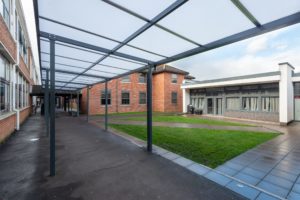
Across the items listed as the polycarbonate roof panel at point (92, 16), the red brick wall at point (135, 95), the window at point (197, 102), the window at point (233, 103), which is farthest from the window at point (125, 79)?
the polycarbonate roof panel at point (92, 16)

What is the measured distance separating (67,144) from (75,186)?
3.21 m

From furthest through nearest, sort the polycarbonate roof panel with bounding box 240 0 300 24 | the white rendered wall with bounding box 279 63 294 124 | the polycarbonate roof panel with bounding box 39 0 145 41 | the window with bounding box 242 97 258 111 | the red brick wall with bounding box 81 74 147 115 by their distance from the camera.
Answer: the red brick wall with bounding box 81 74 147 115 → the window with bounding box 242 97 258 111 → the white rendered wall with bounding box 279 63 294 124 → the polycarbonate roof panel with bounding box 39 0 145 41 → the polycarbonate roof panel with bounding box 240 0 300 24

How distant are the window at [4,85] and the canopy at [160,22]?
3.88 metres

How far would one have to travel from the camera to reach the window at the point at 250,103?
1273cm

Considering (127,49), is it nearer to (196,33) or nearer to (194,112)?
(196,33)

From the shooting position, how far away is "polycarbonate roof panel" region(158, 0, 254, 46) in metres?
2.16

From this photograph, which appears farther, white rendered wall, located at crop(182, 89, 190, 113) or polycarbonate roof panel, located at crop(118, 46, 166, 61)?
white rendered wall, located at crop(182, 89, 190, 113)

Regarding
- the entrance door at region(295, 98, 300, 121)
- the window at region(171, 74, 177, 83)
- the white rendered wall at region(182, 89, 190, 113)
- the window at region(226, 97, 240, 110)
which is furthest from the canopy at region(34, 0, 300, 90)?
the window at region(171, 74, 177, 83)

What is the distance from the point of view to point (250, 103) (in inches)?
512

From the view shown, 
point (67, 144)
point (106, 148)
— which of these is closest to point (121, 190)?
point (106, 148)

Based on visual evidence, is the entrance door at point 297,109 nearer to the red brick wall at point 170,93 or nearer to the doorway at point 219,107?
the doorway at point 219,107

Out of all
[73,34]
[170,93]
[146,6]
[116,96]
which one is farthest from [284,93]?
[116,96]

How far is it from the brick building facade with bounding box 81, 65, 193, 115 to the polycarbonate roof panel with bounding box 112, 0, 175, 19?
50.1ft

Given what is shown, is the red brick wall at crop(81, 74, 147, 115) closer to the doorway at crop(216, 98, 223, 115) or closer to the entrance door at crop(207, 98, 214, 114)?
the entrance door at crop(207, 98, 214, 114)
